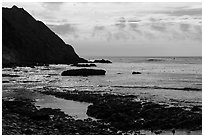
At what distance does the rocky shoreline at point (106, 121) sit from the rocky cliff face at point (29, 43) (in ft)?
247

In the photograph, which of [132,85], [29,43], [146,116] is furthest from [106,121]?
[29,43]

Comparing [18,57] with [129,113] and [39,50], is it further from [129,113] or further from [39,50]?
[129,113]

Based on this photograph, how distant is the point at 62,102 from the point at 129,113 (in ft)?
27.2

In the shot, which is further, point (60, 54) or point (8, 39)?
point (60, 54)

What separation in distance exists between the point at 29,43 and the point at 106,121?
356ft

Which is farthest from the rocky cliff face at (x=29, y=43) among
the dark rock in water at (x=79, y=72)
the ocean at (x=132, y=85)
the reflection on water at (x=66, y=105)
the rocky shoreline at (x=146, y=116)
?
the rocky shoreline at (x=146, y=116)

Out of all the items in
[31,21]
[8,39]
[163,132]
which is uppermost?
[31,21]

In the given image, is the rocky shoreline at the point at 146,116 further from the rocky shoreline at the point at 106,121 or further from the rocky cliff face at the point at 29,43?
the rocky cliff face at the point at 29,43

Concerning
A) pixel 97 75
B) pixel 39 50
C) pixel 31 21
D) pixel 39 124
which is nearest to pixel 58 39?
pixel 31 21

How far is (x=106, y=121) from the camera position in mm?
19844

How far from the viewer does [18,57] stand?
10544cm

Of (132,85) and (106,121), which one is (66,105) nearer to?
(106,121)

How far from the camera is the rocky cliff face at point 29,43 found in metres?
103

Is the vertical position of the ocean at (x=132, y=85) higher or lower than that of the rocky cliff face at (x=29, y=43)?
lower
